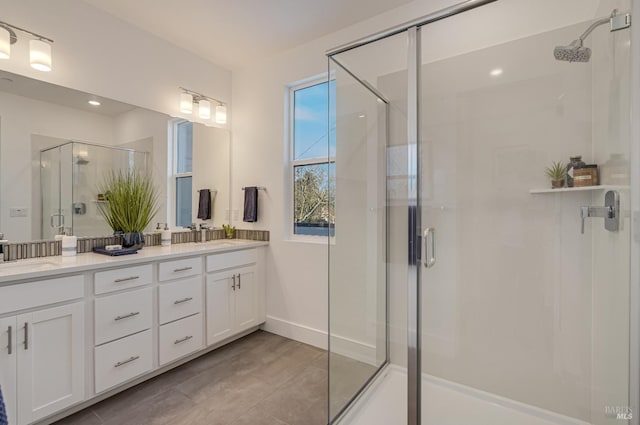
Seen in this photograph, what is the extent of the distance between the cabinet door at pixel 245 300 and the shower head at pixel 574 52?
2664mm

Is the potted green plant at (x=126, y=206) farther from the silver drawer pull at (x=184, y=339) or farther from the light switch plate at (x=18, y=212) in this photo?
the silver drawer pull at (x=184, y=339)

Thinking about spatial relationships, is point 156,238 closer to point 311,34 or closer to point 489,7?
point 311,34

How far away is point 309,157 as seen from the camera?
2809 millimetres

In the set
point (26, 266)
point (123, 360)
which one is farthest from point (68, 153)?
point (123, 360)

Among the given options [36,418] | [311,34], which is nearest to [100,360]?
[36,418]

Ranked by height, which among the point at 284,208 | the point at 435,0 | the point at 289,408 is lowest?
the point at 289,408

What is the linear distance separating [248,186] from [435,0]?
7.35 feet

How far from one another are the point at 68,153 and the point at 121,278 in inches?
40.8

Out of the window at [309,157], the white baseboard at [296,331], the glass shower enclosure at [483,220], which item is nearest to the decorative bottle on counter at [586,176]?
the glass shower enclosure at [483,220]

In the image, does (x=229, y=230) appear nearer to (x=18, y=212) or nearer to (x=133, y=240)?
(x=133, y=240)

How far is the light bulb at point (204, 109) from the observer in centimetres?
293

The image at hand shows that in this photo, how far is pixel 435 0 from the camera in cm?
206

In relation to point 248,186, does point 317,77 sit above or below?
above

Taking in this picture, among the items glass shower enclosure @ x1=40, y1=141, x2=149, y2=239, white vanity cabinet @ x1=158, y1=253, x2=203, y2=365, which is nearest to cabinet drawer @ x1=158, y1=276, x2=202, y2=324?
white vanity cabinet @ x1=158, y1=253, x2=203, y2=365
